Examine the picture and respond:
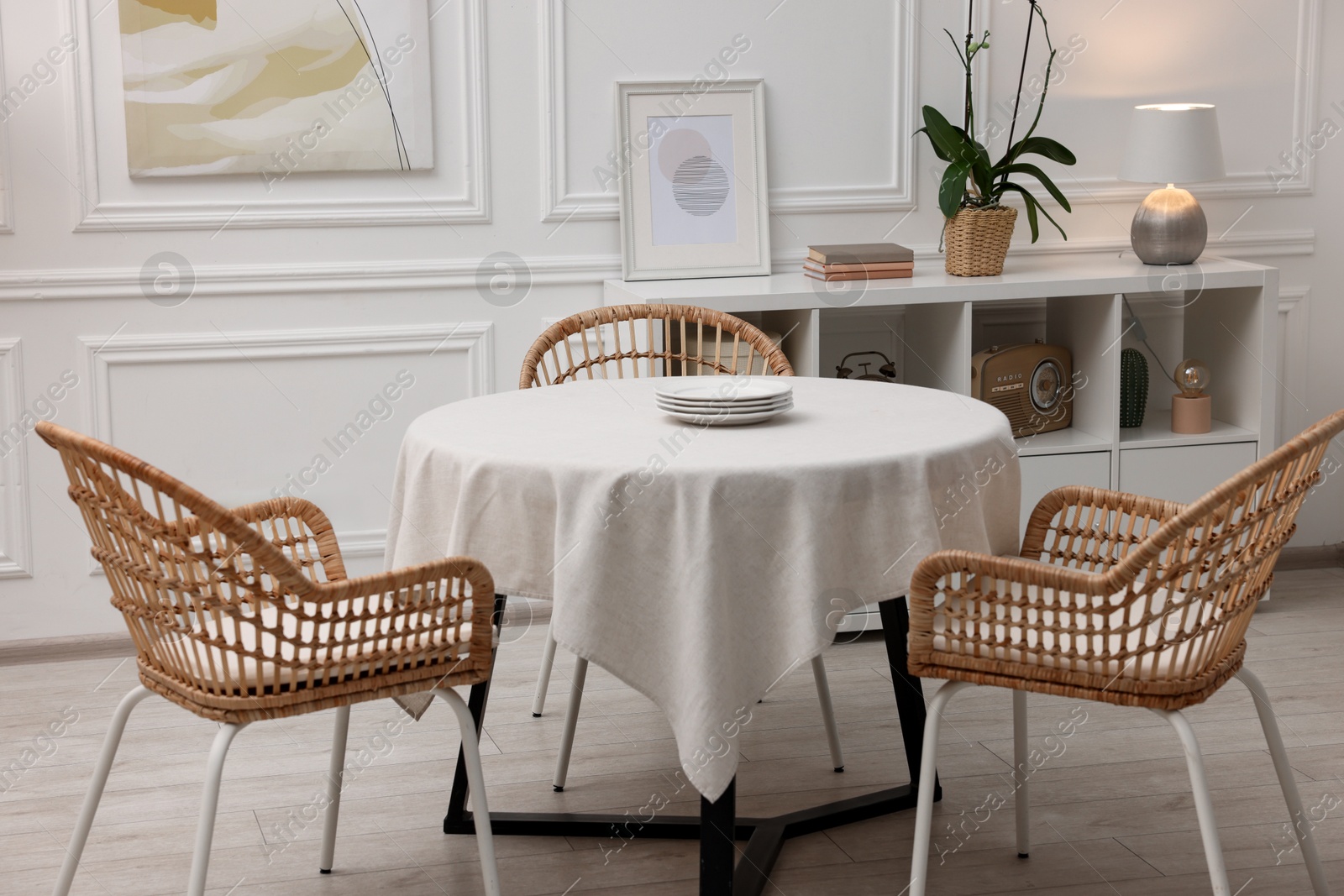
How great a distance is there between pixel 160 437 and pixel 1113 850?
7.94 feet

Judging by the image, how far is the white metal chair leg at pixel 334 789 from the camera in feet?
6.64

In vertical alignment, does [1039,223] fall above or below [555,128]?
below

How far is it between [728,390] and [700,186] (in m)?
1.55

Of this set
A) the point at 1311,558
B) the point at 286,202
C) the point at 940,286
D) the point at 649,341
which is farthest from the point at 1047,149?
the point at 286,202

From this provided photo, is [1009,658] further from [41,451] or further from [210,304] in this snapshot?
[41,451]

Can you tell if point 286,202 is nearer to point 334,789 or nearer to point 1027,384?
point 334,789

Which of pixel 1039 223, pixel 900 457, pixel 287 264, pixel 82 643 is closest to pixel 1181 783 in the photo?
pixel 900 457

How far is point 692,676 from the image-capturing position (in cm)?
167

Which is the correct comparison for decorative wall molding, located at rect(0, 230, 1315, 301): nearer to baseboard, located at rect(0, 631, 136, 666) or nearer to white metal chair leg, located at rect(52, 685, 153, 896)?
baseboard, located at rect(0, 631, 136, 666)

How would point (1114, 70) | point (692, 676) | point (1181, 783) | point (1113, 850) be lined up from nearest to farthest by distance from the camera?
point (692, 676) < point (1113, 850) < point (1181, 783) < point (1114, 70)

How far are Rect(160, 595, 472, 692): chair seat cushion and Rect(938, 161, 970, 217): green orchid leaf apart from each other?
206cm

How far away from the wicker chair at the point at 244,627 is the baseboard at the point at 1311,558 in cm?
299

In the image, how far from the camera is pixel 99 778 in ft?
5.63

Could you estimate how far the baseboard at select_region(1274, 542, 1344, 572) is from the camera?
3.88 meters
